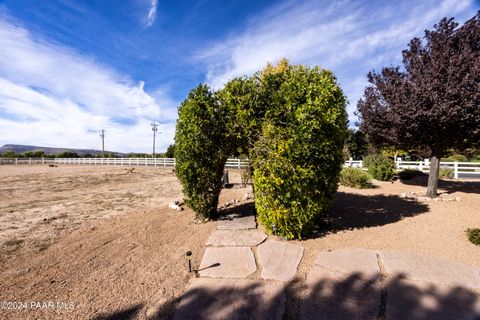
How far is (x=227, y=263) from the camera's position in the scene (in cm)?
363

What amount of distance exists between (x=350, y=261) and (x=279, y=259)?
1.05 meters

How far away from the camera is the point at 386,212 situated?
6.32 m

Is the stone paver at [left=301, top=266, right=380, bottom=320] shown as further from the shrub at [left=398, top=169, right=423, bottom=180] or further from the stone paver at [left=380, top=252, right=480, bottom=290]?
the shrub at [left=398, top=169, right=423, bottom=180]

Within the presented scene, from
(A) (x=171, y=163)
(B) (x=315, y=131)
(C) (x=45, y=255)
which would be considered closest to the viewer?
(C) (x=45, y=255)

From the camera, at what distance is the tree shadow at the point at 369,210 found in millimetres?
5410

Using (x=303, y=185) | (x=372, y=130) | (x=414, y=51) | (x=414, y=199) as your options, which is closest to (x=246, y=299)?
(x=303, y=185)

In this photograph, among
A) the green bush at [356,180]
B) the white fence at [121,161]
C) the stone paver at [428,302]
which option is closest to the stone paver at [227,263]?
the stone paver at [428,302]

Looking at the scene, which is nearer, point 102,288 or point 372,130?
point 102,288

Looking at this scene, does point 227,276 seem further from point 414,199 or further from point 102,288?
point 414,199

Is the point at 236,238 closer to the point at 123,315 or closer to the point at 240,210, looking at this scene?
the point at 240,210

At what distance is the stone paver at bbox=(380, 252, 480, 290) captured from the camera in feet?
10.0

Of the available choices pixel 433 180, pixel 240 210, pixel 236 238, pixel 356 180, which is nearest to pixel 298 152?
pixel 236 238

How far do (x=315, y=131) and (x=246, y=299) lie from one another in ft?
9.69

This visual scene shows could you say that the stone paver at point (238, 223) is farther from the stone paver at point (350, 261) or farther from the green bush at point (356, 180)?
the green bush at point (356, 180)
